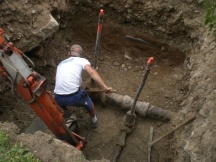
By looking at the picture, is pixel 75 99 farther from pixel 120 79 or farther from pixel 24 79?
pixel 120 79

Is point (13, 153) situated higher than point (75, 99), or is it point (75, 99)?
point (13, 153)

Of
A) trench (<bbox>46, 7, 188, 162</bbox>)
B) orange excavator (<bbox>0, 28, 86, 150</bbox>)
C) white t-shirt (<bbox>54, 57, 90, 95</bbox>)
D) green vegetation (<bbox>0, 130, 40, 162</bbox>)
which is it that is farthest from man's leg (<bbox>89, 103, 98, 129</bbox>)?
green vegetation (<bbox>0, 130, 40, 162</bbox>)

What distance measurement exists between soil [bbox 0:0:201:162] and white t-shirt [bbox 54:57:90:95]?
3.52 ft

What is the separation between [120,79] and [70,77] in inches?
77.0

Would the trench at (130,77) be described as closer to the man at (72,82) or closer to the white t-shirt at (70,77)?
the man at (72,82)

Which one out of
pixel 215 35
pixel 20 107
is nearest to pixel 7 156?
pixel 20 107

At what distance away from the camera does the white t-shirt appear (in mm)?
6207

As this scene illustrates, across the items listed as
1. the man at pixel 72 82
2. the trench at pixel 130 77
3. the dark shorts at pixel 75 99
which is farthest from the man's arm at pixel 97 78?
the trench at pixel 130 77

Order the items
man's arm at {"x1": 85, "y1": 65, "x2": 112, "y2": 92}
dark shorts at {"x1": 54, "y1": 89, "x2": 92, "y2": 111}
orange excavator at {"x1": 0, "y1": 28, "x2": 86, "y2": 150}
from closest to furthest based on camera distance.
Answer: orange excavator at {"x1": 0, "y1": 28, "x2": 86, "y2": 150} < man's arm at {"x1": 85, "y1": 65, "x2": 112, "y2": 92} < dark shorts at {"x1": 54, "y1": 89, "x2": 92, "y2": 111}

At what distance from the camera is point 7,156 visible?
4164mm

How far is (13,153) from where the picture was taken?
4203 millimetres

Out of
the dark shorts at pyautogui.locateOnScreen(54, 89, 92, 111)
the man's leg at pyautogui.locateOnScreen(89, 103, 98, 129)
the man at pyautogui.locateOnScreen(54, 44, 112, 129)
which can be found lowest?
the man's leg at pyautogui.locateOnScreen(89, 103, 98, 129)

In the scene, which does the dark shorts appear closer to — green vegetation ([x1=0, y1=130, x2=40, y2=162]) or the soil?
the soil

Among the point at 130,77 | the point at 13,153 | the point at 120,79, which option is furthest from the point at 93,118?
the point at 13,153
